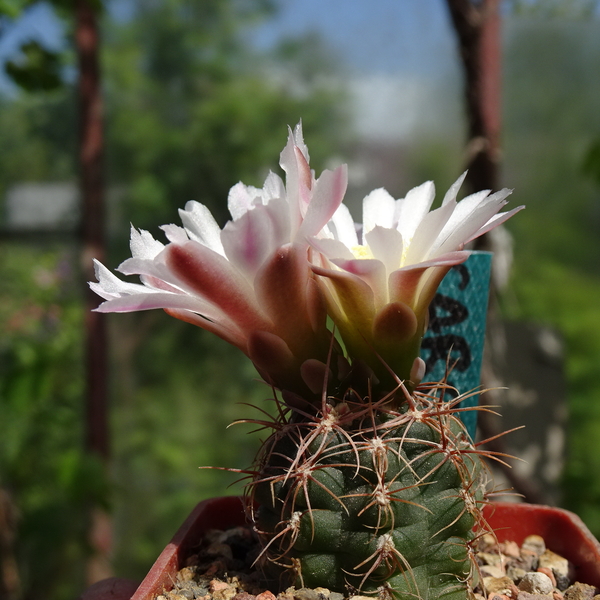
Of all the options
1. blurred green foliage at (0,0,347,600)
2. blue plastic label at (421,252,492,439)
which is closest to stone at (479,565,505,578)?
blue plastic label at (421,252,492,439)

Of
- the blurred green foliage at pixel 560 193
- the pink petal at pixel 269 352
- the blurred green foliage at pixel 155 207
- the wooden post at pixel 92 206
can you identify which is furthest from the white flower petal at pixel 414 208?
the blurred green foliage at pixel 155 207

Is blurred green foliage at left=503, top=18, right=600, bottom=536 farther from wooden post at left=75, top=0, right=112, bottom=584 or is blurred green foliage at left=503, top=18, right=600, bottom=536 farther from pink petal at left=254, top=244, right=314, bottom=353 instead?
pink petal at left=254, top=244, right=314, bottom=353

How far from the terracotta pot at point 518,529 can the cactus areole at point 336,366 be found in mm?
97

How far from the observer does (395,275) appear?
416mm

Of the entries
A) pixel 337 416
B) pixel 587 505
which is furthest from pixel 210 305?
pixel 587 505

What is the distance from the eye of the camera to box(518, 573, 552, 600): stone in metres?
0.48

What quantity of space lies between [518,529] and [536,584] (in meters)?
0.11

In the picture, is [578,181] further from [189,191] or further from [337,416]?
[337,416]

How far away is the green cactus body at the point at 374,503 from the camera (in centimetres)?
41

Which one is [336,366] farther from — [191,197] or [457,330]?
[191,197]

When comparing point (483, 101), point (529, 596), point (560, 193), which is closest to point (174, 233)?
point (529, 596)

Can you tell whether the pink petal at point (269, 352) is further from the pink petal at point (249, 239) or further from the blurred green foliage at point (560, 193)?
the blurred green foliage at point (560, 193)

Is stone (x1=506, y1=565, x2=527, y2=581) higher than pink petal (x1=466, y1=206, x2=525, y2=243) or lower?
lower

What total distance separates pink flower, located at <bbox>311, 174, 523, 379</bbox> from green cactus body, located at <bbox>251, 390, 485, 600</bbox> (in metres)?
0.04
